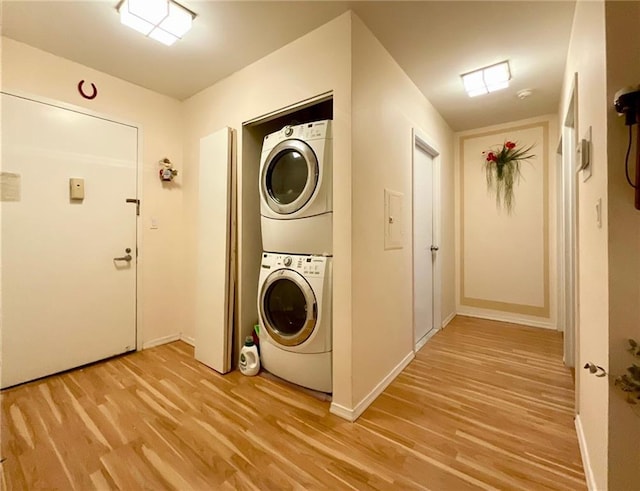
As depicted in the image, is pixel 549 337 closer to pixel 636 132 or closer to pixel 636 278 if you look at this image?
pixel 636 278

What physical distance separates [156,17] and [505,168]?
3924 millimetres

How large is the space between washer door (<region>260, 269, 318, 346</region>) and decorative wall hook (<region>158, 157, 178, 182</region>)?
1.64 m

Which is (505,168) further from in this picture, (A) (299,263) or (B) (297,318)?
(B) (297,318)

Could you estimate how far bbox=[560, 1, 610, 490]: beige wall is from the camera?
107 cm

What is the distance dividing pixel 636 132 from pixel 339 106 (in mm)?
1317

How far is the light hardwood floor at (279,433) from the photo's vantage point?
1.29m

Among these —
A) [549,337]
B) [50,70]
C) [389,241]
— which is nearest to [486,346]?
[549,337]

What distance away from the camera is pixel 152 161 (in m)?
2.77

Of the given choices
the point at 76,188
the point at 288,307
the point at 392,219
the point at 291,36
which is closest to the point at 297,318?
the point at 288,307

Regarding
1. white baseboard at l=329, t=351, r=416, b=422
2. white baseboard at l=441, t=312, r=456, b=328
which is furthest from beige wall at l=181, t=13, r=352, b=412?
white baseboard at l=441, t=312, r=456, b=328

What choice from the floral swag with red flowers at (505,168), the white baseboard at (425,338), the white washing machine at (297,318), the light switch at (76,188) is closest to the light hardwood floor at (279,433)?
the white washing machine at (297,318)

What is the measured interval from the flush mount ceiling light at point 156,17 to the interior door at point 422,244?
2.05m

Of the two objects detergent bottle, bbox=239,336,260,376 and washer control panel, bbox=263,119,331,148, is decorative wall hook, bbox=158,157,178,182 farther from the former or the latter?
detergent bottle, bbox=239,336,260,376

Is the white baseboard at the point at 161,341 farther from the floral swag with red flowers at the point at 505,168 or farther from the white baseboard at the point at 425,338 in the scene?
the floral swag with red flowers at the point at 505,168
